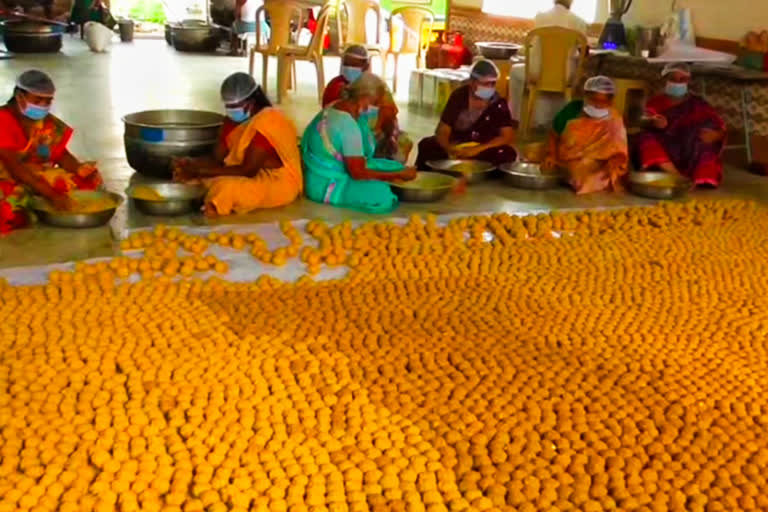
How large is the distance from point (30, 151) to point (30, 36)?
26.9 feet

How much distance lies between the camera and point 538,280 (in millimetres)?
3695

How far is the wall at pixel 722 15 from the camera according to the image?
21.2 feet

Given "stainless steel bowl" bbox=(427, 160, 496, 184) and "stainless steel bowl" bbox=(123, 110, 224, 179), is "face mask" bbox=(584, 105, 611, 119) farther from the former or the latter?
"stainless steel bowl" bbox=(123, 110, 224, 179)

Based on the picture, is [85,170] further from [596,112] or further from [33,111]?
[596,112]

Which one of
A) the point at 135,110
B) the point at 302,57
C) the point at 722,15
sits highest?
the point at 722,15

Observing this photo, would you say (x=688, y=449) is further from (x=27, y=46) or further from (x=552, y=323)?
(x=27, y=46)

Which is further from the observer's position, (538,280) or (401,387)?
(538,280)

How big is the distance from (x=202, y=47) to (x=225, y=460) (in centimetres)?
1159

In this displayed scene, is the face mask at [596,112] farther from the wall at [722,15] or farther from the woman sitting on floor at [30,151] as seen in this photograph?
the woman sitting on floor at [30,151]

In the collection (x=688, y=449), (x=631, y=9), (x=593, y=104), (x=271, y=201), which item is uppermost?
(x=631, y=9)

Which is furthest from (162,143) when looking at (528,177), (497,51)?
(497,51)

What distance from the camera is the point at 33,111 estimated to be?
404 centimetres

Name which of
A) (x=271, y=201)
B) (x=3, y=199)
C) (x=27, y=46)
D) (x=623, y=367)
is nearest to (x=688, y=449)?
(x=623, y=367)

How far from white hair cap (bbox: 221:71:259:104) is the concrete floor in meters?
0.60
